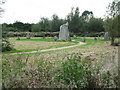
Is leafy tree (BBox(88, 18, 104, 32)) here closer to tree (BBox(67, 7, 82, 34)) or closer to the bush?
tree (BBox(67, 7, 82, 34))

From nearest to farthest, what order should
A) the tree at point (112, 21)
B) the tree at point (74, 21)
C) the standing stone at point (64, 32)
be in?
the tree at point (112, 21) → the standing stone at point (64, 32) → the tree at point (74, 21)

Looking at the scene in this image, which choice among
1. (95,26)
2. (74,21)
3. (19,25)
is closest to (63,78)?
(74,21)

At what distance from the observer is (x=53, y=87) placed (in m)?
2.74

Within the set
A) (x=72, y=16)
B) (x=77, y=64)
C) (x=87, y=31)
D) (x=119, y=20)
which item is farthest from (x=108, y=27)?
(x=87, y=31)

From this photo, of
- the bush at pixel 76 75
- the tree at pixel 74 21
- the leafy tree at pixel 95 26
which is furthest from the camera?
the leafy tree at pixel 95 26

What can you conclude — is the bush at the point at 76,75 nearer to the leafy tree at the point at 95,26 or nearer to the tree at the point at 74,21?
the tree at the point at 74,21

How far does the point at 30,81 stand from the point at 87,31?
39.2m

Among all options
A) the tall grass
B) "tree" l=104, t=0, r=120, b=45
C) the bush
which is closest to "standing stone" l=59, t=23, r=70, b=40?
"tree" l=104, t=0, r=120, b=45

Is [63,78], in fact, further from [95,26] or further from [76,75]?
[95,26]

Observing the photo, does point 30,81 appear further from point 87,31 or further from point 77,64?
point 87,31

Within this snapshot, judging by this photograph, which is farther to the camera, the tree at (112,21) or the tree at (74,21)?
the tree at (74,21)

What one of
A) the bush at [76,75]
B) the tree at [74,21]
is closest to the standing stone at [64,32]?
the tree at [74,21]

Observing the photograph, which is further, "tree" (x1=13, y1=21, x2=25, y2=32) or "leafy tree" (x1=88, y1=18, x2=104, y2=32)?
"tree" (x1=13, y1=21, x2=25, y2=32)

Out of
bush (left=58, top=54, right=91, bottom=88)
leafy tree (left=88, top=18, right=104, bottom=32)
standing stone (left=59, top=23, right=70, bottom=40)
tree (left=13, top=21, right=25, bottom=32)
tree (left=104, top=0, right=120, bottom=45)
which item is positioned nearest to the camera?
bush (left=58, top=54, right=91, bottom=88)
